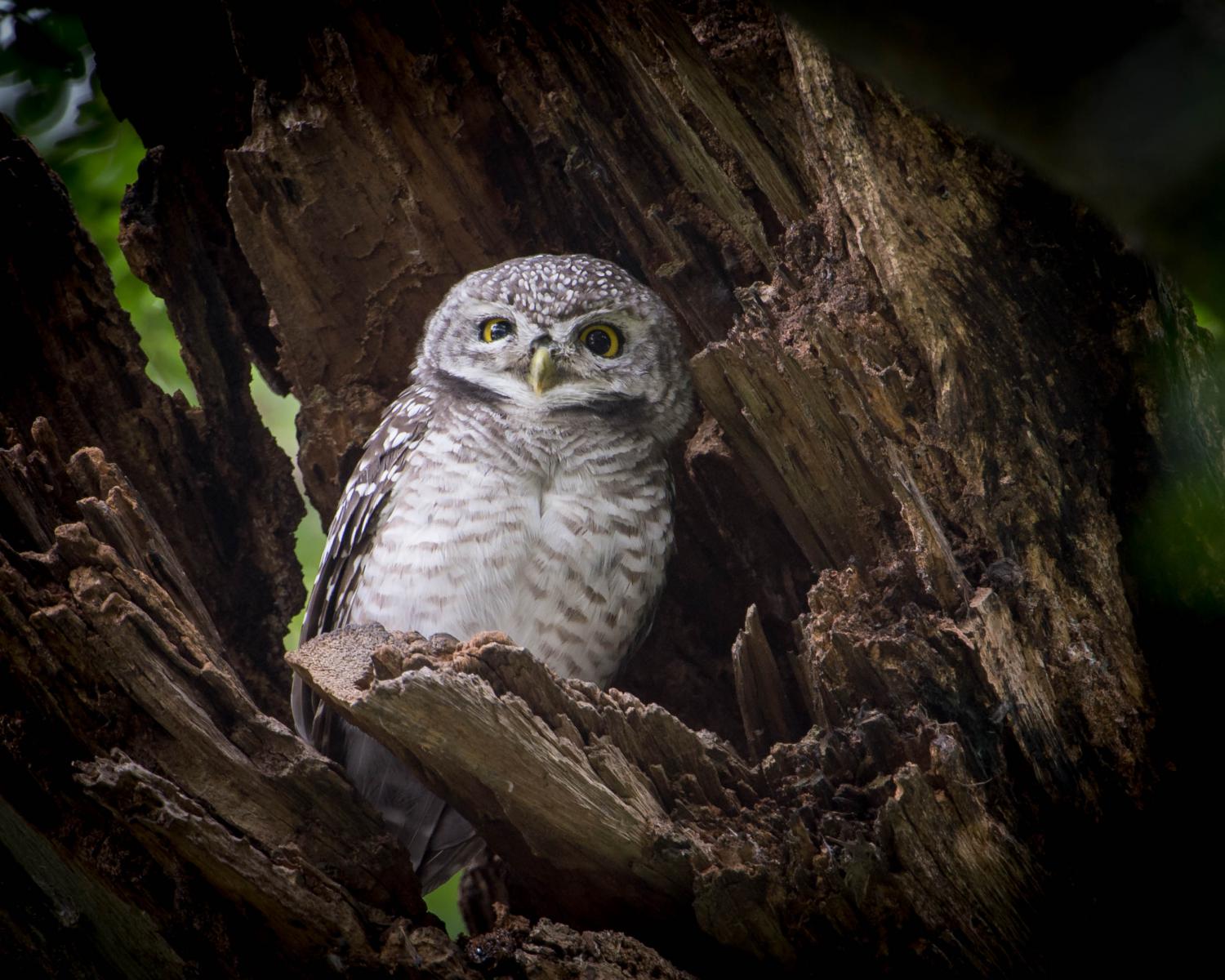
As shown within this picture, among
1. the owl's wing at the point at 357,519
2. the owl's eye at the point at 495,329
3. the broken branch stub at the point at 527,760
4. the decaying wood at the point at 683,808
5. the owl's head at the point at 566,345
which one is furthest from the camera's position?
the owl's eye at the point at 495,329

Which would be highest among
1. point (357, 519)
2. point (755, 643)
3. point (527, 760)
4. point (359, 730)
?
point (357, 519)

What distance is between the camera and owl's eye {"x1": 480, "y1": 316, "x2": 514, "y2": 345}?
354cm

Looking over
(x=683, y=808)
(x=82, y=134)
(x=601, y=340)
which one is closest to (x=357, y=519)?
(x=601, y=340)

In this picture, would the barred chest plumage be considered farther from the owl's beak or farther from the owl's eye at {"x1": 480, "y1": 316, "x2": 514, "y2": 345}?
the owl's eye at {"x1": 480, "y1": 316, "x2": 514, "y2": 345}

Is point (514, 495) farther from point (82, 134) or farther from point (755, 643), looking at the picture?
point (82, 134)

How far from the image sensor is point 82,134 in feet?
12.4

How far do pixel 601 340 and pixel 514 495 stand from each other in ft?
2.43

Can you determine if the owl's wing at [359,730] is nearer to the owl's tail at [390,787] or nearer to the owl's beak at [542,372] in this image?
the owl's tail at [390,787]

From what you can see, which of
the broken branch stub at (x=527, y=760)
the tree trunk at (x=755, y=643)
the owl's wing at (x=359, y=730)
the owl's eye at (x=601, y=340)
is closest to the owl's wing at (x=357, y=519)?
the owl's wing at (x=359, y=730)

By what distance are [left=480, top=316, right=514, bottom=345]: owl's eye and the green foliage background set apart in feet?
3.67

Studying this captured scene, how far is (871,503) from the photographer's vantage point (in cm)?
256

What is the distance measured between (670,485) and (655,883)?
5.16 feet

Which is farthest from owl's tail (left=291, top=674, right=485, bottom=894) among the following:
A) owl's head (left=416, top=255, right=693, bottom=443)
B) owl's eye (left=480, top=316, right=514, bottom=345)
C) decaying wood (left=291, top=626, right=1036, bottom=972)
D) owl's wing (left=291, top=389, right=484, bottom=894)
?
owl's eye (left=480, top=316, right=514, bottom=345)

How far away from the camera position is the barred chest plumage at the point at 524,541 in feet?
10.0
